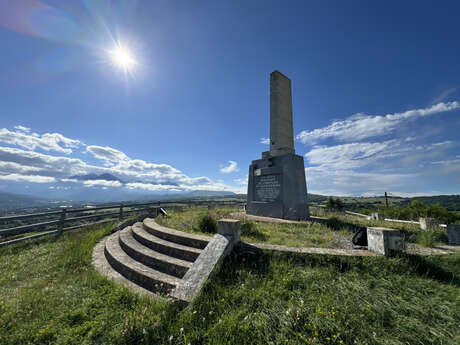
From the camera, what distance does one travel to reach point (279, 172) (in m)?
10.3

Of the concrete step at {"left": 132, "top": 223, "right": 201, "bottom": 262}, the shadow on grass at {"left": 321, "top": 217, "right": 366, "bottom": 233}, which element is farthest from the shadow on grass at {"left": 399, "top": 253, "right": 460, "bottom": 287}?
the concrete step at {"left": 132, "top": 223, "right": 201, "bottom": 262}

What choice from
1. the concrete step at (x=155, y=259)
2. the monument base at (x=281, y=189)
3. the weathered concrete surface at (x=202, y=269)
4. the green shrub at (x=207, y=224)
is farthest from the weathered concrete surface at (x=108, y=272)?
the monument base at (x=281, y=189)

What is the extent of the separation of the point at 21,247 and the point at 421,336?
1188 cm

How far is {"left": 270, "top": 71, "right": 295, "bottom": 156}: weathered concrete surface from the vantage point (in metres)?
11.3

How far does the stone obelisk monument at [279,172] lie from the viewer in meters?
10.1

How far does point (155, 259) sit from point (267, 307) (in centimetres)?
321

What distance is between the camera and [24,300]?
3.55 metres

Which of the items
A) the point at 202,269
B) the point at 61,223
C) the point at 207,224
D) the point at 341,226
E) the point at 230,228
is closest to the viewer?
the point at 202,269

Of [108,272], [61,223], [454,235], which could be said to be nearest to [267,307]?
[108,272]

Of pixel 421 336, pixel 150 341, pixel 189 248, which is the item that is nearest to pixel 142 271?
pixel 189 248

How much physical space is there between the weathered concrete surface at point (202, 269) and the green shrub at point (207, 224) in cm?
188

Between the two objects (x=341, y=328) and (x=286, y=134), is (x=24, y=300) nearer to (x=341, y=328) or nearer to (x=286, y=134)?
(x=341, y=328)

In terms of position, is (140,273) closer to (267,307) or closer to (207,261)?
(207,261)

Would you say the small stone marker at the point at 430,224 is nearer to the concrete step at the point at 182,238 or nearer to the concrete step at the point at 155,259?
the concrete step at the point at 182,238
